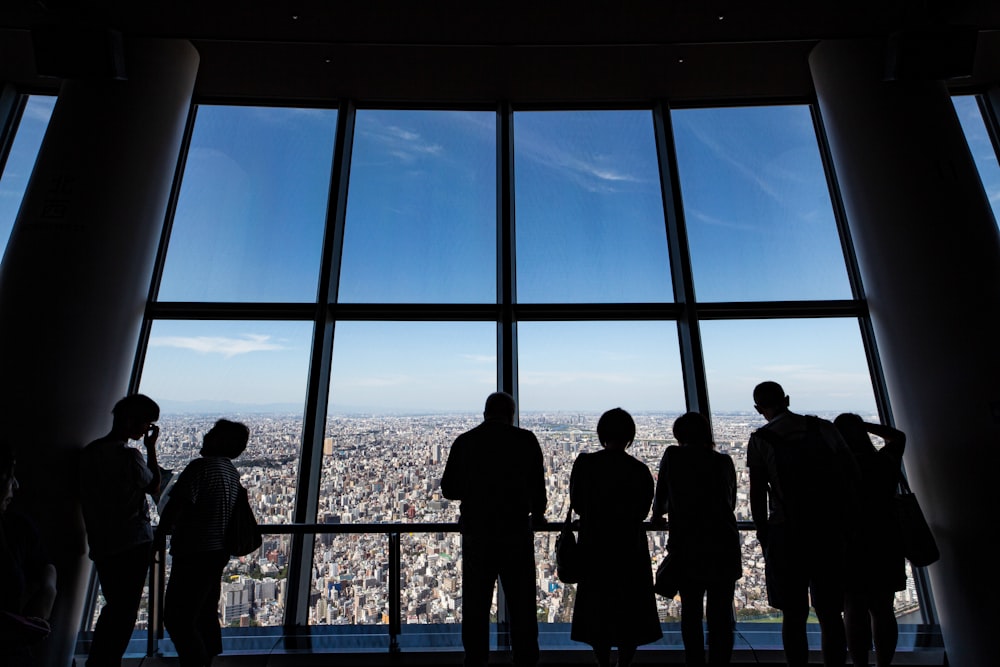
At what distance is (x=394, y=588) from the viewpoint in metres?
2.95

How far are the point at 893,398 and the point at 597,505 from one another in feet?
9.07

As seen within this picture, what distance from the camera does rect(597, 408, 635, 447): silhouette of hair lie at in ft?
7.76

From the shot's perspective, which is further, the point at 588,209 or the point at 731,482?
the point at 588,209

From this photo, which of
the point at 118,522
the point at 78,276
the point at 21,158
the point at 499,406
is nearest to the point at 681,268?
the point at 499,406

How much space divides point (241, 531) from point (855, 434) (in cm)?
303

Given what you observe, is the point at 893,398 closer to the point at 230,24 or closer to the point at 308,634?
the point at 308,634

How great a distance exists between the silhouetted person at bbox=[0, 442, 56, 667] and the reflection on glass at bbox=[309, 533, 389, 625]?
163 centimetres

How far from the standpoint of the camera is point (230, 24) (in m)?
3.89

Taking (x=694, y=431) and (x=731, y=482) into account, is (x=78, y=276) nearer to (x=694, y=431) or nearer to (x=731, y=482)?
(x=694, y=431)

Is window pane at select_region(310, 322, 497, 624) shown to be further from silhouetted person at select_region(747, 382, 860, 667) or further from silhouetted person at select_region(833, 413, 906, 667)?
silhouetted person at select_region(833, 413, 906, 667)

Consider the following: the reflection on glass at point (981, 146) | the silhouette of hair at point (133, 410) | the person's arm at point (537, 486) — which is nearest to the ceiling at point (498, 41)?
the reflection on glass at point (981, 146)

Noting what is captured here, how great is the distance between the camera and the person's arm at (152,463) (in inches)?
98.7

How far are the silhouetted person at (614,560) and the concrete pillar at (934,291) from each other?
2.18 metres

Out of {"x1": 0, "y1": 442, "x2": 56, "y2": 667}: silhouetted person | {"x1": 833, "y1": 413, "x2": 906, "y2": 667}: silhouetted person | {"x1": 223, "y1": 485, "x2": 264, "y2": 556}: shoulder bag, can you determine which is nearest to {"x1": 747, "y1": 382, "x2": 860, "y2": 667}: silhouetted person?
{"x1": 833, "y1": 413, "x2": 906, "y2": 667}: silhouetted person
